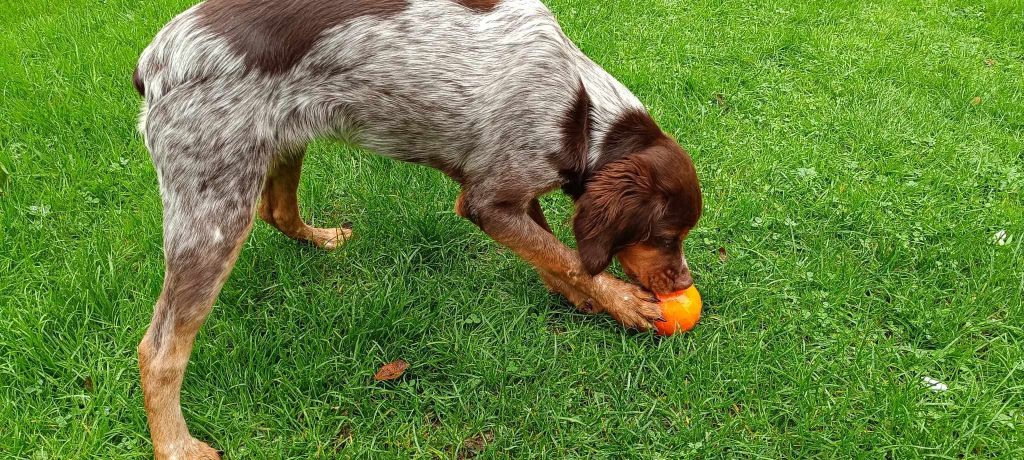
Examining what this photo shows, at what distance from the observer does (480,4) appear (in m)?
3.05

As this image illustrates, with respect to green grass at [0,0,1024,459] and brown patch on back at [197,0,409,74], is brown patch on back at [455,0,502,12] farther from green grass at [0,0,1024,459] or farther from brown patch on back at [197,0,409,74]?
green grass at [0,0,1024,459]

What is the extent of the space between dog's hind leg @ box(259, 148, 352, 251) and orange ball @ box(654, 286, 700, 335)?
177cm

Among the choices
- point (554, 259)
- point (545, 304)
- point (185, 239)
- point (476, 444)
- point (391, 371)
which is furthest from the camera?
point (545, 304)

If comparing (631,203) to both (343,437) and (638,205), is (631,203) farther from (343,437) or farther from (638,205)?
(343,437)

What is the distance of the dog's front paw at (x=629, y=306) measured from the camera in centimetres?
326

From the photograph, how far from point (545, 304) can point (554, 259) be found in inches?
15.6

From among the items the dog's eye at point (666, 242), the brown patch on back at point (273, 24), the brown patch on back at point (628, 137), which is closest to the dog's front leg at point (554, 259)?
the dog's eye at point (666, 242)

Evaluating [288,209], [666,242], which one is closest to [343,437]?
[288,209]

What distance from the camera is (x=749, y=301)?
348 cm

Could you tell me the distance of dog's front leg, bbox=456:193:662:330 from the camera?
3150mm

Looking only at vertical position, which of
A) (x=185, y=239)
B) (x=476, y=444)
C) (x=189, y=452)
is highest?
(x=185, y=239)

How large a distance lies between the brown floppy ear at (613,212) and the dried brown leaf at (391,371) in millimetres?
954

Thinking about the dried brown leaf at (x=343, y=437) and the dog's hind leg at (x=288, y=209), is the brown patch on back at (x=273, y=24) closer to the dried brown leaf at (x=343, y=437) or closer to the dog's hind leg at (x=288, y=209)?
the dog's hind leg at (x=288, y=209)

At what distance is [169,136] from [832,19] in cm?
601
